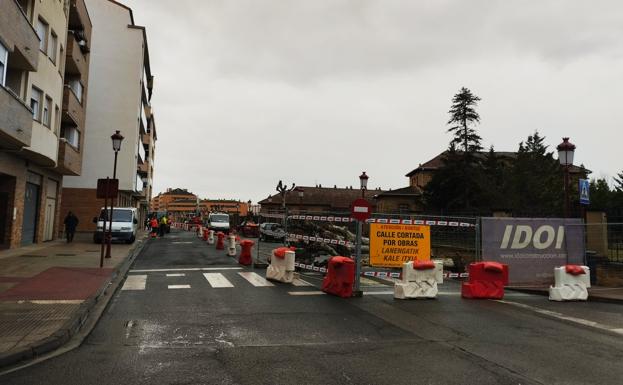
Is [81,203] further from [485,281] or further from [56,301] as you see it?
[485,281]

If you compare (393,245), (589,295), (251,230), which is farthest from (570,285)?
(251,230)

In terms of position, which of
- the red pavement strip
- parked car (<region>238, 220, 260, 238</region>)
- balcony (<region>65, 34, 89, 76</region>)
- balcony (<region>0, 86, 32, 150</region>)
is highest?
balcony (<region>65, 34, 89, 76</region>)

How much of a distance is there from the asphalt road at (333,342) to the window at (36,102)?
1326cm

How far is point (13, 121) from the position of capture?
50.5ft

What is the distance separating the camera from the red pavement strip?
912 centimetres

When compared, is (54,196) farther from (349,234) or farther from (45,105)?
(349,234)

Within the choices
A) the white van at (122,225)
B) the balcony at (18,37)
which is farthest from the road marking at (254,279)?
the white van at (122,225)

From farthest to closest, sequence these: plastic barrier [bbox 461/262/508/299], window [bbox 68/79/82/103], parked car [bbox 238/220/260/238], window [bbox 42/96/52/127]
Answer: parked car [bbox 238/220/260/238]
window [bbox 68/79/82/103]
window [bbox 42/96/52/127]
plastic barrier [bbox 461/262/508/299]

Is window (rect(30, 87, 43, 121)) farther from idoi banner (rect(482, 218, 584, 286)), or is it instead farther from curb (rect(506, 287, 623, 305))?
curb (rect(506, 287, 623, 305))

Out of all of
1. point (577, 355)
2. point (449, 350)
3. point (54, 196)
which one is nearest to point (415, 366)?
point (449, 350)

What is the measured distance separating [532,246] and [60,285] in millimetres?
11624

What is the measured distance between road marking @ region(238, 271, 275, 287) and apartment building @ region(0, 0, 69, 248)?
8.55 meters

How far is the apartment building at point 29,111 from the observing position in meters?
15.3

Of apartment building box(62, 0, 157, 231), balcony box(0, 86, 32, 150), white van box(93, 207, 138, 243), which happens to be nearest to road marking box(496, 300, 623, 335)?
balcony box(0, 86, 32, 150)
